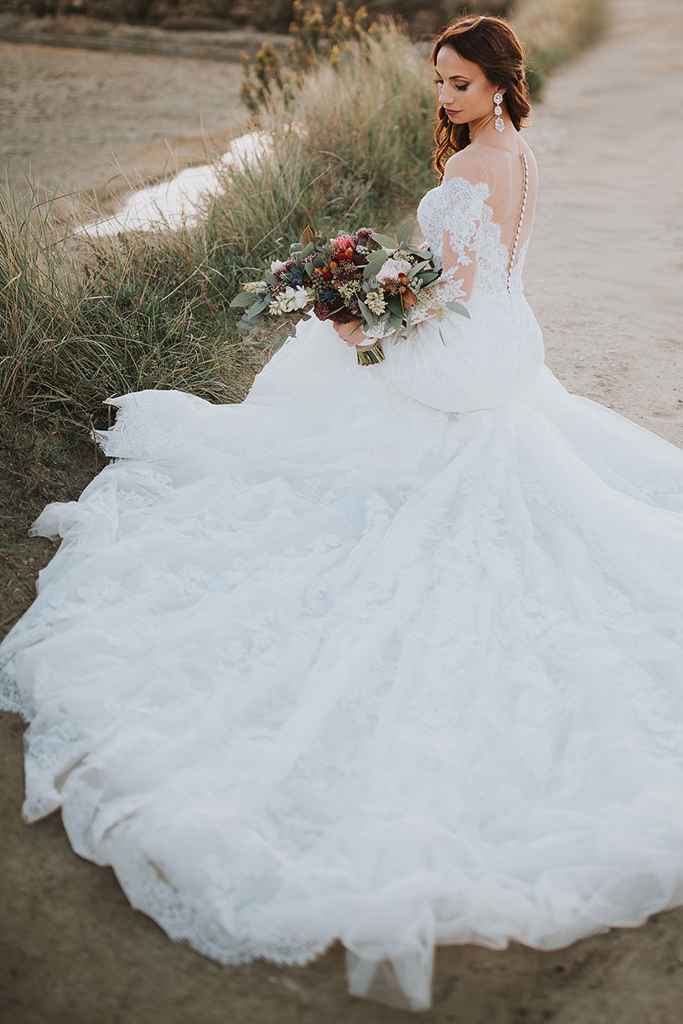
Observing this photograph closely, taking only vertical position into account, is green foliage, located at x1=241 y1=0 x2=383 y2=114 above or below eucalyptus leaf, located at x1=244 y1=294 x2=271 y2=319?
below

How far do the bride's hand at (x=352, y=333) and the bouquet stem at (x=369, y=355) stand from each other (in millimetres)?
34

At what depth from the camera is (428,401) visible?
3.83 m

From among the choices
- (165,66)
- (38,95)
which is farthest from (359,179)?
(165,66)

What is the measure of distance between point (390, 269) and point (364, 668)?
4.78ft

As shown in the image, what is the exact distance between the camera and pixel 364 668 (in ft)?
9.73

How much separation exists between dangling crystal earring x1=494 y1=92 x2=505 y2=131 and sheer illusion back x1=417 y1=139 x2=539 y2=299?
91 mm

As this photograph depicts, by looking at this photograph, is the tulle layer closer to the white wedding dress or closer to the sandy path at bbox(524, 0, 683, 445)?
the white wedding dress

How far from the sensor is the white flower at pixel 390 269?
11.7ft

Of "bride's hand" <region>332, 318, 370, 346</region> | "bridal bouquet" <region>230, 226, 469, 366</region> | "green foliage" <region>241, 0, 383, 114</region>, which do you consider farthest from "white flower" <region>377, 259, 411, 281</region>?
"green foliage" <region>241, 0, 383, 114</region>

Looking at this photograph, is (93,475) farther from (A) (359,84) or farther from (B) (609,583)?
(A) (359,84)

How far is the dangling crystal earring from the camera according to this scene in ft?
Answer: 11.8

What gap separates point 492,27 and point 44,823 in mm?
2952

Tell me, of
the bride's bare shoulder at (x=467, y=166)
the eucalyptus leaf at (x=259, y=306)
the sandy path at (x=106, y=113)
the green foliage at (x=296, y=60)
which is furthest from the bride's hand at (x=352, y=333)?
the green foliage at (x=296, y=60)

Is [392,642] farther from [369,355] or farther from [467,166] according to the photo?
[467,166]
